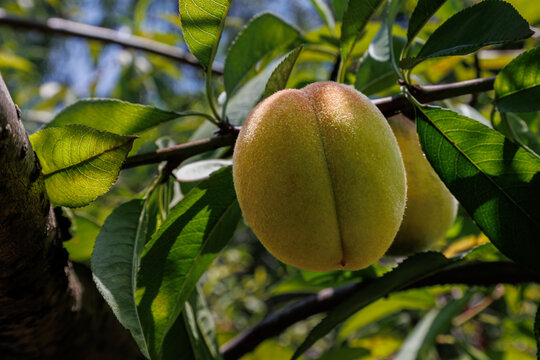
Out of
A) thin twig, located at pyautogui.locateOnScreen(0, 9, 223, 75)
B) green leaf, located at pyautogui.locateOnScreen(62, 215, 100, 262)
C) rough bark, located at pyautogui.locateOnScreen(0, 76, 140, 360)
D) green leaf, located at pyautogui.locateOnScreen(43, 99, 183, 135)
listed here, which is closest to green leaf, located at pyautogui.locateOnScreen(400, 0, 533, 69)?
green leaf, located at pyautogui.locateOnScreen(43, 99, 183, 135)

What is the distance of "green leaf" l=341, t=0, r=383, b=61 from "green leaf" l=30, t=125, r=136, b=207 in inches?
14.2

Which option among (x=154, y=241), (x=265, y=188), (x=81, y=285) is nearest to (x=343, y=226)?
(x=265, y=188)

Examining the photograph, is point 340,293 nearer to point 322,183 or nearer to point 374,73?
point 374,73

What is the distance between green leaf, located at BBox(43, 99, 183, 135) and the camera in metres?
0.76

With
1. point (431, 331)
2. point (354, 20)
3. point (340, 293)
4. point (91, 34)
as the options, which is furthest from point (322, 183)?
point (91, 34)

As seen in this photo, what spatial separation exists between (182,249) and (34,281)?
195 millimetres

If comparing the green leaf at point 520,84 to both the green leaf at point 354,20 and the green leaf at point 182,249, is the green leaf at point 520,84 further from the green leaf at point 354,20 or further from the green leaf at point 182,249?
the green leaf at point 182,249

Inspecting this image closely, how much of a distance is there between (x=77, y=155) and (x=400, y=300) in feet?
3.28

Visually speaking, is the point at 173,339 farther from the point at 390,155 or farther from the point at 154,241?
the point at 390,155

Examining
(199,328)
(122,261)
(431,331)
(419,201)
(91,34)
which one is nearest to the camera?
(122,261)

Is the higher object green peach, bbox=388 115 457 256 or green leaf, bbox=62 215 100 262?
green peach, bbox=388 115 457 256

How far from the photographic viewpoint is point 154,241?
0.71m

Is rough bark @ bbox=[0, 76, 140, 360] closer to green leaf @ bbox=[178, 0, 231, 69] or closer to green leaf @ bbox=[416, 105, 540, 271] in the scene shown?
green leaf @ bbox=[178, 0, 231, 69]

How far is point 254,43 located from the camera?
98 cm
